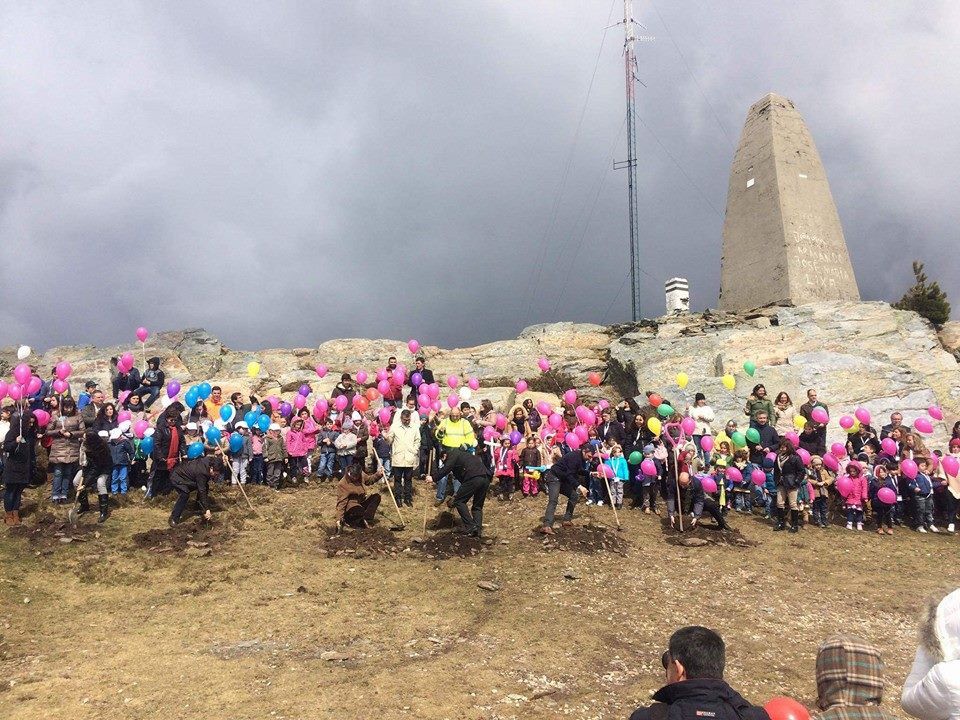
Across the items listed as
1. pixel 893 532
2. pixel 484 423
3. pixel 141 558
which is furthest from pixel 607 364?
pixel 141 558

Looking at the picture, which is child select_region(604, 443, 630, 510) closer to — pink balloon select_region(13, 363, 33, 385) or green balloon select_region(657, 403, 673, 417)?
green balloon select_region(657, 403, 673, 417)

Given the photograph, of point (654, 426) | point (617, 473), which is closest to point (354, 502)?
point (617, 473)

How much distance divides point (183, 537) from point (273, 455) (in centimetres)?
315

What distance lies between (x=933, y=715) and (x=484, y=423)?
11451 millimetres

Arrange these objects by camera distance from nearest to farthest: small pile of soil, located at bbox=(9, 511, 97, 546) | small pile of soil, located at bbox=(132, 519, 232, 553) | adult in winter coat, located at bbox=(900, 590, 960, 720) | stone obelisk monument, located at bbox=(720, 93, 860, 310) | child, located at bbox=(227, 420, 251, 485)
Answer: adult in winter coat, located at bbox=(900, 590, 960, 720) < small pile of soil, located at bbox=(9, 511, 97, 546) < small pile of soil, located at bbox=(132, 519, 232, 553) < child, located at bbox=(227, 420, 251, 485) < stone obelisk monument, located at bbox=(720, 93, 860, 310)

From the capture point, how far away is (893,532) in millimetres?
11164

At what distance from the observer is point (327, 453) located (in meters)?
13.3

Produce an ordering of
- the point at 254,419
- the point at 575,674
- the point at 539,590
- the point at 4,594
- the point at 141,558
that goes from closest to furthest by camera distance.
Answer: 1. the point at 575,674
2. the point at 4,594
3. the point at 539,590
4. the point at 141,558
5. the point at 254,419

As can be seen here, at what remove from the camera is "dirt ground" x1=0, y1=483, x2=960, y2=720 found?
5.29 m

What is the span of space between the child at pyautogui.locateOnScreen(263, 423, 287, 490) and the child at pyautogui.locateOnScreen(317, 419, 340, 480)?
0.87m

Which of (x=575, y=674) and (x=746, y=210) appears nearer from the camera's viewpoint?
(x=575, y=674)

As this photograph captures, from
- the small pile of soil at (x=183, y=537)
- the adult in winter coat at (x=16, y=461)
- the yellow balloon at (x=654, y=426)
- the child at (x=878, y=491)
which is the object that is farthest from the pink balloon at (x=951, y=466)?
the adult in winter coat at (x=16, y=461)

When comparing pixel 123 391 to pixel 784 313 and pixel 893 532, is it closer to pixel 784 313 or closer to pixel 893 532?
pixel 893 532

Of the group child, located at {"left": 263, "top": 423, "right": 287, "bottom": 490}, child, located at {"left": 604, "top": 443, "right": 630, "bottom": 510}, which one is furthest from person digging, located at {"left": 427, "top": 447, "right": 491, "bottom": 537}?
child, located at {"left": 263, "top": 423, "right": 287, "bottom": 490}
